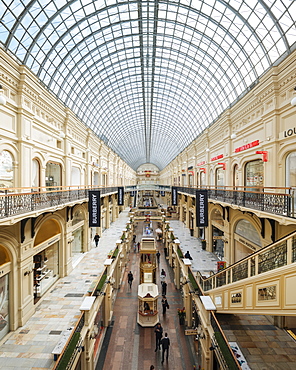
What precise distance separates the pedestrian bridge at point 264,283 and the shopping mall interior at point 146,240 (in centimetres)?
5

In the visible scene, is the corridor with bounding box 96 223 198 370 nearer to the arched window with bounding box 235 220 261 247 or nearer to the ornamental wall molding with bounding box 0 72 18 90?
the arched window with bounding box 235 220 261 247

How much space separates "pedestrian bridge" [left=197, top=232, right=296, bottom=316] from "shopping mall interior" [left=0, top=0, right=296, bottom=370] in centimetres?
5

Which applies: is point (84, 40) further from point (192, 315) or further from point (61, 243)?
point (192, 315)

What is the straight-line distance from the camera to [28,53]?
13.2m

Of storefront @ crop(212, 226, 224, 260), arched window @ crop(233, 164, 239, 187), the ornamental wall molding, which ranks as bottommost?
storefront @ crop(212, 226, 224, 260)

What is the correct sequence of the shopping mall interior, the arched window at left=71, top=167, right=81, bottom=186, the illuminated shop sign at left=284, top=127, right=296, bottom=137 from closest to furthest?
the shopping mall interior
the illuminated shop sign at left=284, top=127, right=296, bottom=137
the arched window at left=71, top=167, right=81, bottom=186

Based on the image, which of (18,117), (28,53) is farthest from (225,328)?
(28,53)

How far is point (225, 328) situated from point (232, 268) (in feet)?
10.1

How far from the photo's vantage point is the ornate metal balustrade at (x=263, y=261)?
20.9ft

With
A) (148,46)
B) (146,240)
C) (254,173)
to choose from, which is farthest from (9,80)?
(148,46)

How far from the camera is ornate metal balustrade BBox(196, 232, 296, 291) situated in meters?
6.36

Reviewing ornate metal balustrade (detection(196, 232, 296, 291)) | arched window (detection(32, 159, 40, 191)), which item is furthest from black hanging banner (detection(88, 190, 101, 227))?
ornate metal balustrade (detection(196, 232, 296, 291))

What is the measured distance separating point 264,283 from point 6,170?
1147 cm

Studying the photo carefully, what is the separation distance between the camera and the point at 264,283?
7.12 metres
